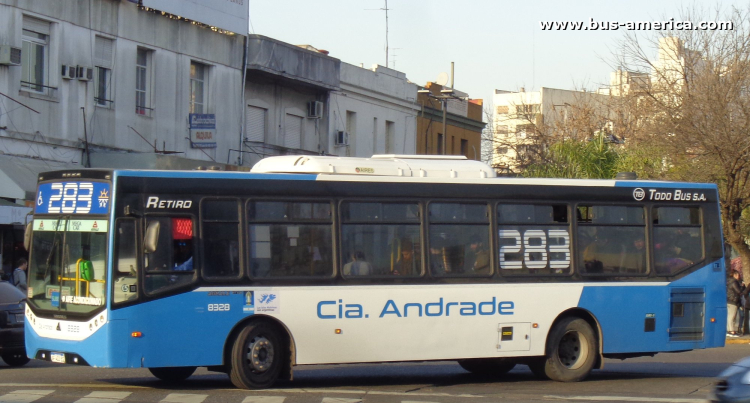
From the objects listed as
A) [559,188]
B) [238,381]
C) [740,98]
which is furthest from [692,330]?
[740,98]

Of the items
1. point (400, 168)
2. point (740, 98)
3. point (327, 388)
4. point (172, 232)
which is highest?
point (740, 98)

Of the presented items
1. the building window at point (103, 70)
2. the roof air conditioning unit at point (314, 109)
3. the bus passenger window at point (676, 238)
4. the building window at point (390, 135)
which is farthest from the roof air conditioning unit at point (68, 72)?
the building window at point (390, 135)

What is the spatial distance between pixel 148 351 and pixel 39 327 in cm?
151

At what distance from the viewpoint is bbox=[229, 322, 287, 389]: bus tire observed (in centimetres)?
→ 1196

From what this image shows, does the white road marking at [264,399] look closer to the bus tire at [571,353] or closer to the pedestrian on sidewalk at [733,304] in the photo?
the bus tire at [571,353]

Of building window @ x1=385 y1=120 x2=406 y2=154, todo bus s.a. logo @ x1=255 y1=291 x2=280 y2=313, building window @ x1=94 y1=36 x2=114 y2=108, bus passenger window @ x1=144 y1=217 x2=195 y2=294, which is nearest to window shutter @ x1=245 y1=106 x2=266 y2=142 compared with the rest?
building window @ x1=94 y1=36 x2=114 y2=108

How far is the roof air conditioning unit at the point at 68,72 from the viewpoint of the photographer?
25.2 meters

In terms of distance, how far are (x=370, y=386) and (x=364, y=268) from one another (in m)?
1.64

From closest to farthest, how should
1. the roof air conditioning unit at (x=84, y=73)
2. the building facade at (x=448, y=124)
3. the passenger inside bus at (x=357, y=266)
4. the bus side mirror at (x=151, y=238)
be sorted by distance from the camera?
the bus side mirror at (x=151, y=238) → the passenger inside bus at (x=357, y=266) → the roof air conditioning unit at (x=84, y=73) → the building facade at (x=448, y=124)

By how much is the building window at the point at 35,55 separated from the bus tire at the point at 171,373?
13.5 metres

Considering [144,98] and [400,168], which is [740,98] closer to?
[400,168]

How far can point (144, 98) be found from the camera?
2844 cm

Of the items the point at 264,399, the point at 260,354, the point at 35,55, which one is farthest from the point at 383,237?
the point at 35,55

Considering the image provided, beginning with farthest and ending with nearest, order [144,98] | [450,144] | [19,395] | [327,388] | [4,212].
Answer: [450,144] → [144,98] → [4,212] → [327,388] → [19,395]
